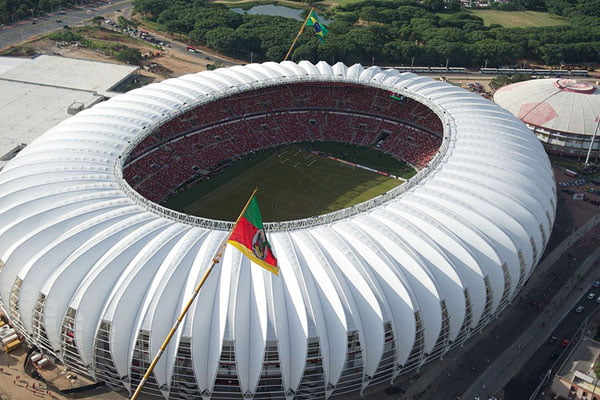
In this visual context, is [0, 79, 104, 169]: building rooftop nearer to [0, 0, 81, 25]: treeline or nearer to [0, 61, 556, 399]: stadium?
[0, 61, 556, 399]: stadium

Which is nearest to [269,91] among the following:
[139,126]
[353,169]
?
[353,169]

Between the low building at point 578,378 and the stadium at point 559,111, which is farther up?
the stadium at point 559,111

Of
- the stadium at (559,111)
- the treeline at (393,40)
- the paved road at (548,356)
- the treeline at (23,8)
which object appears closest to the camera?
the paved road at (548,356)

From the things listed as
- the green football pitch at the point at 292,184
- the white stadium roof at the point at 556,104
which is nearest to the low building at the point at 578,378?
the green football pitch at the point at 292,184

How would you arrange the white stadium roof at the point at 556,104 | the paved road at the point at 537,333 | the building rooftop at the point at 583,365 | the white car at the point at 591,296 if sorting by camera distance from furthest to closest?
the white stadium roof at the point at 556,104
the white car at the point at 591,296
the paved road at the point at 537,333
the building rooftop at the point at 583,365

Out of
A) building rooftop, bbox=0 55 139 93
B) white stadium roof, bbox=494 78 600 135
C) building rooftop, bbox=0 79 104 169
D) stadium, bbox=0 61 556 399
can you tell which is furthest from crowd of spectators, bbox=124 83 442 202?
building rooftop, bbox=0 55 139 93

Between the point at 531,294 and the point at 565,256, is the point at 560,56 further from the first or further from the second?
the point at 531,294

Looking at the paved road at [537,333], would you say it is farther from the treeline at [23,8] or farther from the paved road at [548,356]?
the treeline at [23,8]

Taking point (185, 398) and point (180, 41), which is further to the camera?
point (180, 41)
